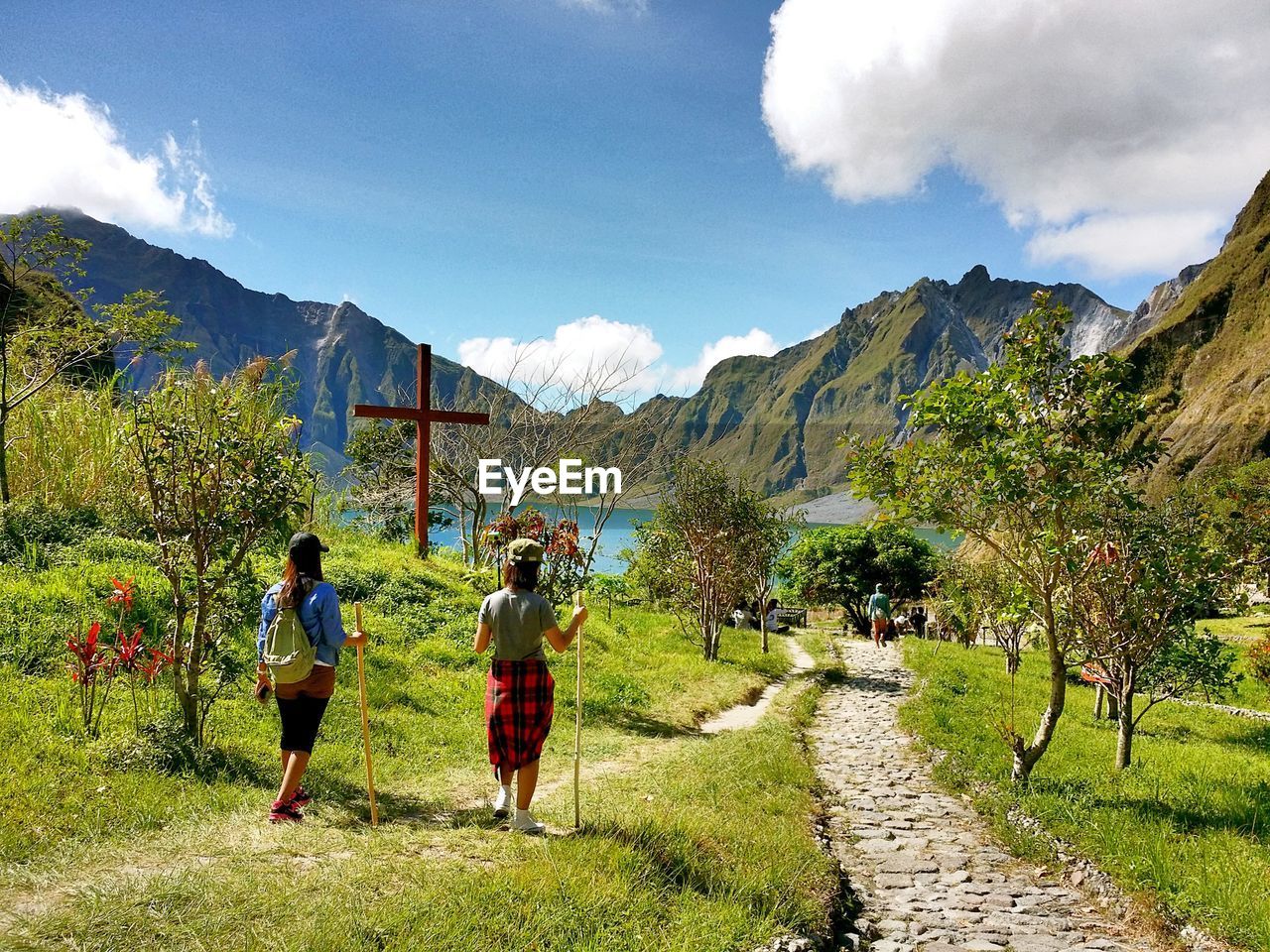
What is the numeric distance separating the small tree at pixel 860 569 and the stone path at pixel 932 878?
31.6 meters

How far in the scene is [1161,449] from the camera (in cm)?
795

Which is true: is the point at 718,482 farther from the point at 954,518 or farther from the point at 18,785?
the point at 18,785

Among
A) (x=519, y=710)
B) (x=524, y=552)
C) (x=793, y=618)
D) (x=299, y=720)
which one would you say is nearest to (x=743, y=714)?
(x=519, y=710)

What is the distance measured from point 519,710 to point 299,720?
1926mm

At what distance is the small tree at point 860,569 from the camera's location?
42500mm

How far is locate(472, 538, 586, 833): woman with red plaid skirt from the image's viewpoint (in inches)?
249

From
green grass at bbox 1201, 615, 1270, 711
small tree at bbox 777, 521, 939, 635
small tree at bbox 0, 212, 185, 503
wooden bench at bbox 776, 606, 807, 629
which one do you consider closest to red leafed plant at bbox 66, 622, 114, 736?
small tree at bbox 0, 212, 185, 503

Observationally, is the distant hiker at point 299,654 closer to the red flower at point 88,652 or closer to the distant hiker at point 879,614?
the red flower at point 88,652

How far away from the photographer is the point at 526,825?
629 centimetres

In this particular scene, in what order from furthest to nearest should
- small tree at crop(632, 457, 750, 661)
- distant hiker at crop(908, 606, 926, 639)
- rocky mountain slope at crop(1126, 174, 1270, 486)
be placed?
rocky mountain slope at crop(1126, 174, 1270, 486) < distant hiker at crop(908, 606, 926, 639) < small tree at crop(632, 457, 750, 661)

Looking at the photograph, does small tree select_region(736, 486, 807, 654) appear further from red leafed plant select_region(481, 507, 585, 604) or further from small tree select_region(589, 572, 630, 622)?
red leafed plant select_region(481, 507, 585, 604)

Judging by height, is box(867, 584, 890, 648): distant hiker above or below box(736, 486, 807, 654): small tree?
below

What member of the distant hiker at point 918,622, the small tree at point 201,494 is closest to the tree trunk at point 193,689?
the small tree at point 201,494

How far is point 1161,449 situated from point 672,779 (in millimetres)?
6587
